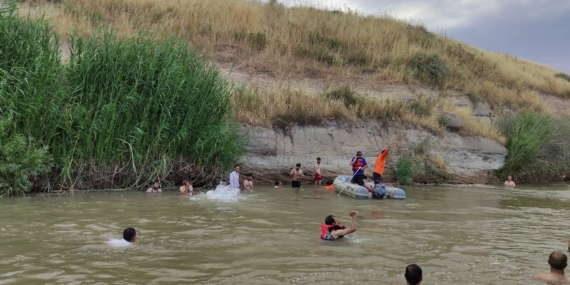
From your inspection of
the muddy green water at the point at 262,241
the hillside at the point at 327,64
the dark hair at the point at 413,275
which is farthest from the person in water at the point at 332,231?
the hillside at the point at 327,64

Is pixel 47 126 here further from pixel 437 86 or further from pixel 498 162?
pixel 437 86

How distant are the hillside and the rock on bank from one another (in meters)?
0.29

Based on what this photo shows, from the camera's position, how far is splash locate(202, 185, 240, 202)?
41.6 feet

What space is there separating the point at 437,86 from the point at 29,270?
2276 cm

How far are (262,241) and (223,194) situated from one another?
16.8ft

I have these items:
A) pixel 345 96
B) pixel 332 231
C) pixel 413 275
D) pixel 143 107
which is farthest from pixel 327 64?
pixel 413 275

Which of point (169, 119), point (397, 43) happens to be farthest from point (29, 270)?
point (397, 43)

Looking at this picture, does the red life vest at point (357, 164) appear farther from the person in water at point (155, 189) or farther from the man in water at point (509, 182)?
the man in water at point (509, 182)

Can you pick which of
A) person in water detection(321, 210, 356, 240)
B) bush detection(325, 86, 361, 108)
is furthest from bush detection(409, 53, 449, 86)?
person in water detection(321, 210, 356, 240)

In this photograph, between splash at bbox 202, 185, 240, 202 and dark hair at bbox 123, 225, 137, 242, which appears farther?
splash at bbox 202, 185, 240, 202

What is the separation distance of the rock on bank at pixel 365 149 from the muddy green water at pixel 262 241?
4.66 metres

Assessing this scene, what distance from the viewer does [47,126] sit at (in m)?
12.2

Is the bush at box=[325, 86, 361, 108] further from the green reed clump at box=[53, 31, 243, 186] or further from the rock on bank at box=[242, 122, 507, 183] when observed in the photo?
the green reed clump at box=[53, 31, 243, 186]

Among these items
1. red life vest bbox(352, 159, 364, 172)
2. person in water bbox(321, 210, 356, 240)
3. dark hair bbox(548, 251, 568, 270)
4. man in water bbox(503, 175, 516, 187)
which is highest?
red life vest bbox(352, 159, 364, 172)
